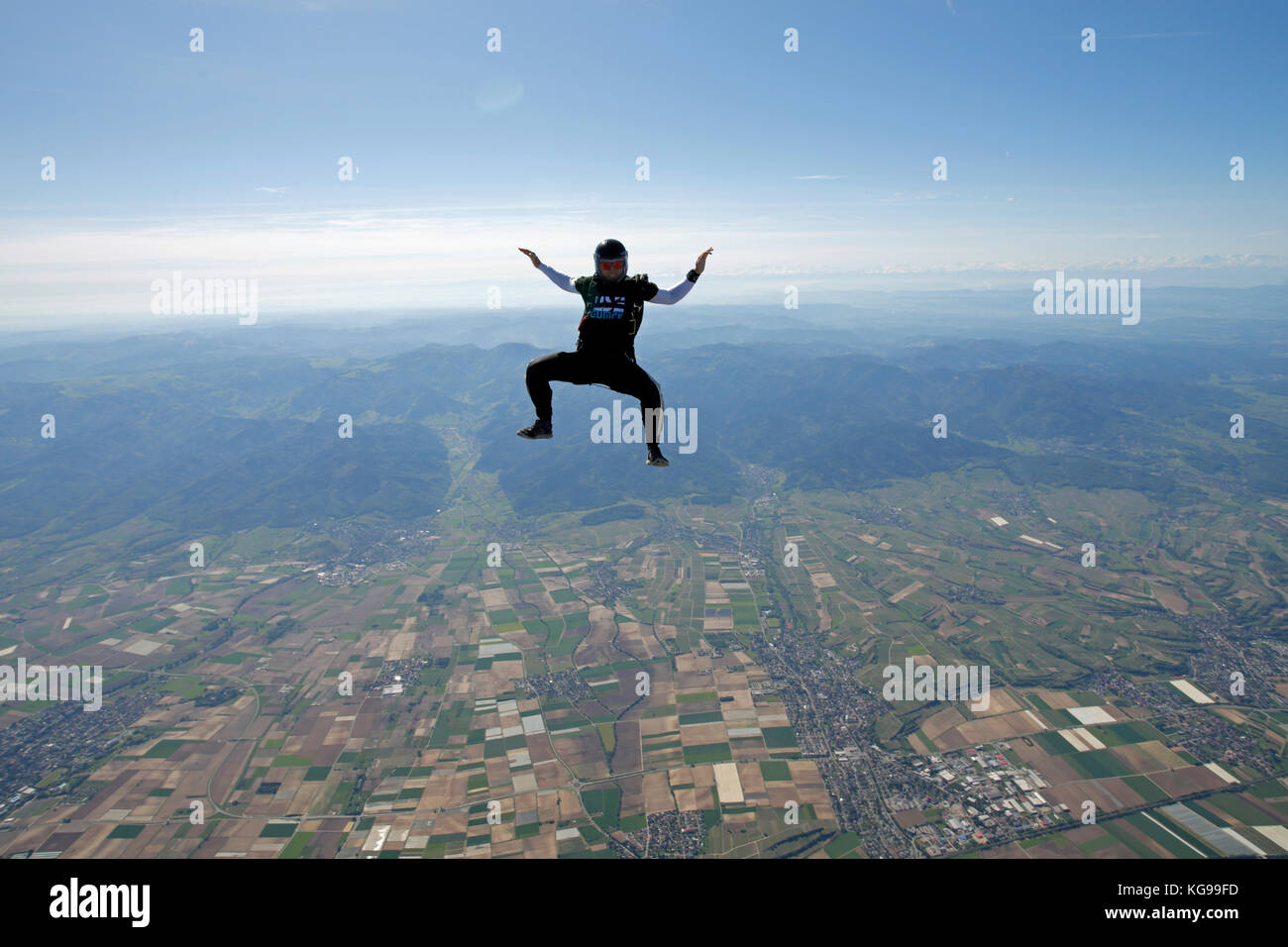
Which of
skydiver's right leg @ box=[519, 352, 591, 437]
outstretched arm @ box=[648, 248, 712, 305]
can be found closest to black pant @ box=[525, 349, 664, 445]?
skydiver's right leg @ box=[519, 352, 591, 437]

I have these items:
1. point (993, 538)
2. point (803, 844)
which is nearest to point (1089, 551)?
point (993, 538)

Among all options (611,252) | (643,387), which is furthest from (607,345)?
(611,252)

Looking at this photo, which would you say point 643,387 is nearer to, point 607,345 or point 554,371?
point 607,345

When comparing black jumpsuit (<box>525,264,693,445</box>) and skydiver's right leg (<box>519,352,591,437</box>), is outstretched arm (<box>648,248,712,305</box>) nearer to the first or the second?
black jumpsuit (<box>525,264,693,445</box>)

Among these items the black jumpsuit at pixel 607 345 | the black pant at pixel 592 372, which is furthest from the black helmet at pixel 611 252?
the black pant at pixel 592 372
